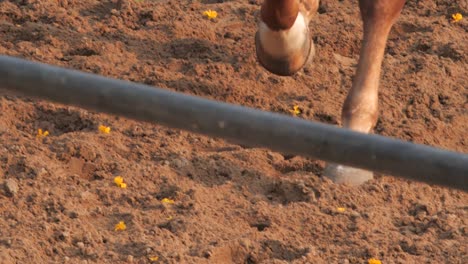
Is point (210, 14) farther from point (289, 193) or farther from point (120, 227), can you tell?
point (120, 227)


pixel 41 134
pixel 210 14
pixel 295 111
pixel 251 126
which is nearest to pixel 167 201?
pixel 41 134

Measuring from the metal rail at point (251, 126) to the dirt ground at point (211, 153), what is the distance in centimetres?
177

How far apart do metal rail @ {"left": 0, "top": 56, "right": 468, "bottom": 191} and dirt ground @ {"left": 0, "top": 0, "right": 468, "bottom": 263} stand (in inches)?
69.7

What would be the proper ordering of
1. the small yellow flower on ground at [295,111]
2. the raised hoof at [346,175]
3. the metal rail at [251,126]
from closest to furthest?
the metal rail at [251,126]
the raised hoof at [346,175]
the small yellow flower on ground at [295,111]

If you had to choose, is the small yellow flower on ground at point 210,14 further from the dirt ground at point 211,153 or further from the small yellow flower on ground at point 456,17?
the small yellow flower on ground at point 456,17

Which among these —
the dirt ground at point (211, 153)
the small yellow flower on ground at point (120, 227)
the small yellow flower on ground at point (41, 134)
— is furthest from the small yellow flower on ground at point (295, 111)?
the small yellow flower on ground at point (120, 227)

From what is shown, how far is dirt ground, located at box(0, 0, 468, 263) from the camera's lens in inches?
141

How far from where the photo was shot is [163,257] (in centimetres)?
345

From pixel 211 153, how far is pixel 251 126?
254 centimetres

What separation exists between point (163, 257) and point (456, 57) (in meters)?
2.20

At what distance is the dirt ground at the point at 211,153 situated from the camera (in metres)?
3.58

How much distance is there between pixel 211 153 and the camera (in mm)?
4223

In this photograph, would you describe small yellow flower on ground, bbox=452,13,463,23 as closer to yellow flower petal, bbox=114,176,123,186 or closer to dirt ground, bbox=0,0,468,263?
dirt ground, bbox=0,0,468,263

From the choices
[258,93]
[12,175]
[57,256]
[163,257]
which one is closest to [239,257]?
[163,257]
